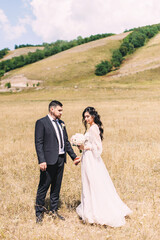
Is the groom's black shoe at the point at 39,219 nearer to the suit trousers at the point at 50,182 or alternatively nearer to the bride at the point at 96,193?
the suit trousers at the point at 50,182

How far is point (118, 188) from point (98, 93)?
48.2 metres

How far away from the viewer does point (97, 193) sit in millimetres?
5387

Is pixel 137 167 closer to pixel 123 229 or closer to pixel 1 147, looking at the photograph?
pixel 123 229

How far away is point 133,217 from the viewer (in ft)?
18.6

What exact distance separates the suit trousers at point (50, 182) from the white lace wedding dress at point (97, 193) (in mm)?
701

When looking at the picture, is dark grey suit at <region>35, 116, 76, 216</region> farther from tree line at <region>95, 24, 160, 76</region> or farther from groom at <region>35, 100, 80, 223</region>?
tree line at <region>95, 24, 160, 76</region>

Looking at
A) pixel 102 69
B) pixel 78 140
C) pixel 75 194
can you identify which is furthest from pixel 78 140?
pixel 102 69

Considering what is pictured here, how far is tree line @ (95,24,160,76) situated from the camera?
85.4 metres

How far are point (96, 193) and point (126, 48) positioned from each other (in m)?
110

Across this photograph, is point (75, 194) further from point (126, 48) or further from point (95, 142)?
point (126, 48)

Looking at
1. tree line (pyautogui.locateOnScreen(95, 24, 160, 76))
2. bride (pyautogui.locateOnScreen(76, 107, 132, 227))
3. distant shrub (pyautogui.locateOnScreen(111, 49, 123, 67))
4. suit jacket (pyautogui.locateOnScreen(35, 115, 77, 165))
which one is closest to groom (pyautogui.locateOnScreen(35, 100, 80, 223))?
suit jacket (pyautogui.locateOnScreen(35, 115, 77, 165))

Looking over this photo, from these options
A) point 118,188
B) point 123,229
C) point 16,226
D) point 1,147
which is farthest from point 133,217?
point 1,147

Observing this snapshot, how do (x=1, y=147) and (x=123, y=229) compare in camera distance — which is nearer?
(x=123, y=229)

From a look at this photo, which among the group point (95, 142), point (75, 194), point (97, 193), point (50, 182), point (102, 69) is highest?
point (102, 69)
